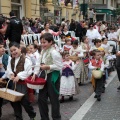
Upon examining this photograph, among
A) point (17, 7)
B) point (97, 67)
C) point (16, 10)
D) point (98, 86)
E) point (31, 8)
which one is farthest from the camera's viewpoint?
→ point (31, 8)

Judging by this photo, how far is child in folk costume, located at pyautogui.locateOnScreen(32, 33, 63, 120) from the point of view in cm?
551

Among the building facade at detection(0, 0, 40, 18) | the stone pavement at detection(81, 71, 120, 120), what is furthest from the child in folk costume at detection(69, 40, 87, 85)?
the building facade at detection(0, 0, 40, 18)

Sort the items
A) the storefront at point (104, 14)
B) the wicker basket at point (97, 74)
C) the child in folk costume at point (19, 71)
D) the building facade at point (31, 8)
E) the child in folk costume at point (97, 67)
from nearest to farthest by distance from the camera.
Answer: the child in folk costume at point (19, 71)
the wicker basket at point (97, 74)
the child in folk costume at point (97, 67)
the building facade at point (31, 8)
the storefront at point (104, 14)

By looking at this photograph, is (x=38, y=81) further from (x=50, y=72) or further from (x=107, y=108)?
(x=107, y=108)

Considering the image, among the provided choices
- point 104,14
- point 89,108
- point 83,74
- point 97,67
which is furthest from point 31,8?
point 104,14

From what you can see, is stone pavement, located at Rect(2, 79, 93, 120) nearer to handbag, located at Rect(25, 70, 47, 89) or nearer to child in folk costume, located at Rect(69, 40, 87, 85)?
child in folk costume, located at Rect(69, 40, 87, 85)

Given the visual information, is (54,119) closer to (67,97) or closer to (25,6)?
(67,97)

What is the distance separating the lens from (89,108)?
7.03 metres

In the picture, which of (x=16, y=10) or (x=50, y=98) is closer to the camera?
(x=50, y=98)

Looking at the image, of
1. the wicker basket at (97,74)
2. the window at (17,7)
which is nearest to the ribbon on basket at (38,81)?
the wicker basket at (97,74)

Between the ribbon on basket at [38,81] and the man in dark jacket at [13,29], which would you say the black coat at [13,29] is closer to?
the man in dark jacket at [13,29]

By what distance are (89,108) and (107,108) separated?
15.6 inches

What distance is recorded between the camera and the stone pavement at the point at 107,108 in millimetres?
6383

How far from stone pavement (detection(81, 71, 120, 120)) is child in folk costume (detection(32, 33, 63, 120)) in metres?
1.02
